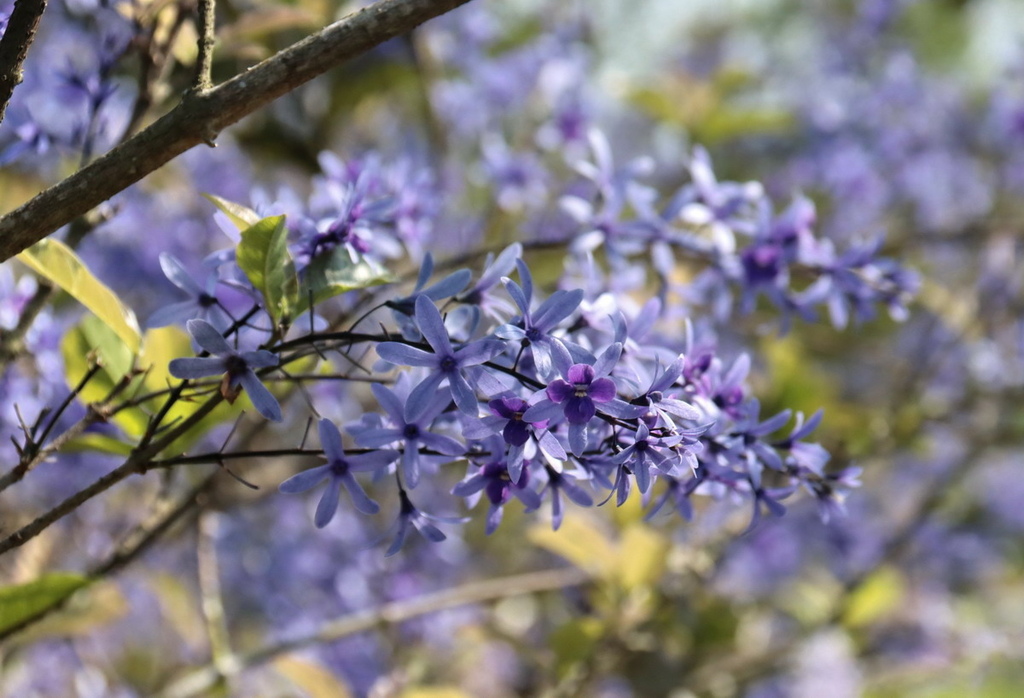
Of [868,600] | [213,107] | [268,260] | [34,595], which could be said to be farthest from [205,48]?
[868,600]

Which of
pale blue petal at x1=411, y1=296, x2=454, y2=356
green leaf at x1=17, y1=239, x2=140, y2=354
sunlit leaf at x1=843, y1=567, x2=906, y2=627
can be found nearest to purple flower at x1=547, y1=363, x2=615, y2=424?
pale blue petal at x1=411, y1=296, x2=454, y2=356

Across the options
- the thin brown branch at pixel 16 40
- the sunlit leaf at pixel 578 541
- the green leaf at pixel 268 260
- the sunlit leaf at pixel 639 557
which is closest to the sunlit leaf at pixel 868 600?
the sunlit leaf at pixel 639 557

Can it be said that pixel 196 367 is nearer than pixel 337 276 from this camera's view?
Yes

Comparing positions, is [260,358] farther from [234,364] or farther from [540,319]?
[540,319]

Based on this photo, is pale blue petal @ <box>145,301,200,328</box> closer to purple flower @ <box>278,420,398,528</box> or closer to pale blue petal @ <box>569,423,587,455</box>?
purple flower @ <box>278,420,398,528</box>

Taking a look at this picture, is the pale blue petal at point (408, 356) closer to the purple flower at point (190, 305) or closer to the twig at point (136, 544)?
the purple flower at point (190, 305)

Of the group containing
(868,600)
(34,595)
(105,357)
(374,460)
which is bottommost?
(868,600)

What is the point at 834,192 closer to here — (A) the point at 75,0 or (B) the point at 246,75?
(A) the point at 75,0
